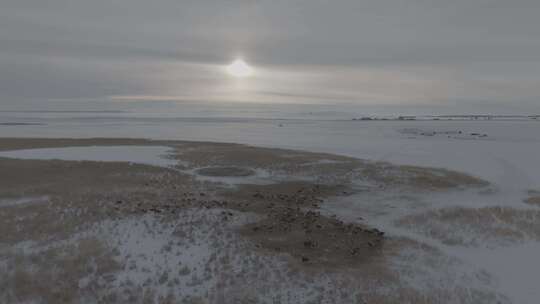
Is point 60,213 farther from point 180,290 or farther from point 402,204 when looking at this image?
point 402,204

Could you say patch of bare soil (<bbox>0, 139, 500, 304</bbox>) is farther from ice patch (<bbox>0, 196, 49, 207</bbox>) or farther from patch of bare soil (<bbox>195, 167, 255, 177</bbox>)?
patch of bare soil (<bbox>195, 167, 255, 177</bbox>)

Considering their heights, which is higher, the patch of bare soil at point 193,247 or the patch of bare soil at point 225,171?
the patch of bare soil at point 225,171

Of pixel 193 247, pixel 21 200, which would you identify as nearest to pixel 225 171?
pixel 21 200

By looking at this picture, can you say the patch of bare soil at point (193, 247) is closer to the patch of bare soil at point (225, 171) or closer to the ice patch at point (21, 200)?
the ice patch at point (21, 200)

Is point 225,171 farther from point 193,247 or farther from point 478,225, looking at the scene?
point 478,225

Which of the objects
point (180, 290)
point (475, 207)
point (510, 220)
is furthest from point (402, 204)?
point (180, 290)

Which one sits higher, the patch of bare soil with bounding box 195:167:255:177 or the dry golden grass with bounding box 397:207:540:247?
the patch of bare soil with bounding box 195:167:255:177

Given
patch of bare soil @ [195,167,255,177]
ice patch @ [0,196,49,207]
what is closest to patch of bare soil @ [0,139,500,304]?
ice patch @ [0,196,49,207]

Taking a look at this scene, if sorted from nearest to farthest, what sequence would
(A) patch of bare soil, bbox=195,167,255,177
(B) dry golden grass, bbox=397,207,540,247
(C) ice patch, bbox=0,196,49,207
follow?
(B) dry golden grass, bbox=397,207,540,247 → (C) ice patch, bbox=0,196,49,207 → (A) patch of bare soil, bbox=195,167,255,177

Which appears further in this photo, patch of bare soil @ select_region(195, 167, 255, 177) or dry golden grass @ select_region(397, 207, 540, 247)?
patch of bare soil @ select_region(195, 167, 255, 177)

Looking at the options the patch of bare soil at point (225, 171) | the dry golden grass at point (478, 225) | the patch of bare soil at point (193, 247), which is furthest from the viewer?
the patch of bare soil at point (225, 171)

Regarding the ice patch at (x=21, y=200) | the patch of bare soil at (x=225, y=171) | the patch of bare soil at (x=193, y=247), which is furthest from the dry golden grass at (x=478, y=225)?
the ice patch at (x=21, y=200)

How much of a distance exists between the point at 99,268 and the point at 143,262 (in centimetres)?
126

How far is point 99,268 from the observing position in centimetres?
1019
